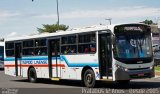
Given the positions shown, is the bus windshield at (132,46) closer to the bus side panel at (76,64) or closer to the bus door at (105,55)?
the bus door at (105,55)

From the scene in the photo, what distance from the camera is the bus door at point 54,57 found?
22.7m

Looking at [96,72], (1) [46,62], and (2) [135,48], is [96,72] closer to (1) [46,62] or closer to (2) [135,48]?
(2) [135,48]

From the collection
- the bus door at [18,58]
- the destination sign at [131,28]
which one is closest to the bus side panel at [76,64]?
the destination sign at [131,28]

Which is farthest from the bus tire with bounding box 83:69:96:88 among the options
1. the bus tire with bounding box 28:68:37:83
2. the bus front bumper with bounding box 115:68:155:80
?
the bus tire with bounding box 28:68:37:83

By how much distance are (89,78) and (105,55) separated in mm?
1537

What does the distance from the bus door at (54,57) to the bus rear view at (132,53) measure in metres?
5.02

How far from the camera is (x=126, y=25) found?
18.9 metres

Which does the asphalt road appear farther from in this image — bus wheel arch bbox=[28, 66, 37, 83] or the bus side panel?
bus wheel arch bbox=[28, 66, 37, 83]

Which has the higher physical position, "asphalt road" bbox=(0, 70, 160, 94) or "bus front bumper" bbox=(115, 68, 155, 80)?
"bus front bumper" bbox=(115, 68, 155, 80)

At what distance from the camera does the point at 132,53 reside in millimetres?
18656

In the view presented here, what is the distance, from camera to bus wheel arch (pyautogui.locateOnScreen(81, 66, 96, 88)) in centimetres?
1960

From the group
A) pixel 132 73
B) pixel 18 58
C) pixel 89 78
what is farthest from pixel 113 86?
pixel 18 58

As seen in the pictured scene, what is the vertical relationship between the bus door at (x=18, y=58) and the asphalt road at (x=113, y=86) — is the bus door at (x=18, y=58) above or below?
above

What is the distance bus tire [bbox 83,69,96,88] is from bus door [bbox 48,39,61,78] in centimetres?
280
